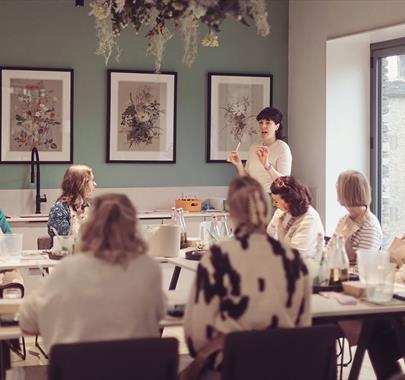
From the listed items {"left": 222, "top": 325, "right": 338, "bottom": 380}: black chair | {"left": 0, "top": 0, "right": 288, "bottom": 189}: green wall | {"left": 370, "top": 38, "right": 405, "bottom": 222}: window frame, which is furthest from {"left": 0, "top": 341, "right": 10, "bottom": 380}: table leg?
{"left": 370, "top": 38, "right": 405, "bottom": 222}: window frame

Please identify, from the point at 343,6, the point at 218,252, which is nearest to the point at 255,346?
the point at 218,252

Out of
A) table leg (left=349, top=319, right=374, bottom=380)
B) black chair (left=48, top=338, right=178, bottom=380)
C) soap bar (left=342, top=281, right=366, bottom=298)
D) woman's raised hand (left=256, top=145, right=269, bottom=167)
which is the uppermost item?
woman's raised hand (left=256, top=145, right=269, bottom=167)

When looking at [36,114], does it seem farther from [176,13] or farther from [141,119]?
[176,13]

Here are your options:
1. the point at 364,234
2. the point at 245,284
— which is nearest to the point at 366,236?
the point at 364,234

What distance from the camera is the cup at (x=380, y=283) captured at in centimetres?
368

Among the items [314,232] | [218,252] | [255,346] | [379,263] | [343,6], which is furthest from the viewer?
[343,6]

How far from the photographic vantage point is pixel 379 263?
147 inches

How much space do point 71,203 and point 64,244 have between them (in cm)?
82

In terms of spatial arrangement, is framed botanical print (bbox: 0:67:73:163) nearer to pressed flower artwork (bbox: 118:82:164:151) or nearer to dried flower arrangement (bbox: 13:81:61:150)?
dried flower arrangement (bbox: 13:81:61:150)

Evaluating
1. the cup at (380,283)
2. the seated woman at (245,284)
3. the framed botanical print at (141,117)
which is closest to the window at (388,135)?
the framed botanical print at (141,117)

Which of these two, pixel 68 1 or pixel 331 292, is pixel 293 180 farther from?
pixel 68 1

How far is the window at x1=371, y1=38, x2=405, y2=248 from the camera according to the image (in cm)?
718

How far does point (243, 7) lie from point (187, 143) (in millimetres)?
4064

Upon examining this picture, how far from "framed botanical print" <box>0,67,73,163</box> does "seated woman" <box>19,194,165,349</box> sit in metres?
4.51
